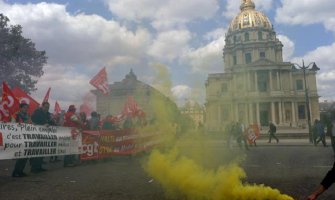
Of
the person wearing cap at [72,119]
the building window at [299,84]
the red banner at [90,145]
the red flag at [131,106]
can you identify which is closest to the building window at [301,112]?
the building window at [299,84]

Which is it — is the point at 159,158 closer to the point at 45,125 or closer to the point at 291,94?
the point at 45,125

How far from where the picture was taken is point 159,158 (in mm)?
7281

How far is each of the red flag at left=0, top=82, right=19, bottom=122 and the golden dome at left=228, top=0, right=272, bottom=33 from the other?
89.8 m

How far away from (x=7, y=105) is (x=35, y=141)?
7.10 feet

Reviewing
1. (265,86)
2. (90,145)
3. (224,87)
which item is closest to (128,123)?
(90,145)

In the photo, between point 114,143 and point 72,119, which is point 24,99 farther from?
point 114,143

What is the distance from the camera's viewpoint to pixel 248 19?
95812 millimetres

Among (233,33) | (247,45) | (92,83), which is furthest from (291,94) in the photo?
(92,83)

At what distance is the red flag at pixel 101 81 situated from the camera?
18.9 m

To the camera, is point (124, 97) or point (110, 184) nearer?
point (110, 184)

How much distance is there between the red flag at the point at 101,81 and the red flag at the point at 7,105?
7.67 meters

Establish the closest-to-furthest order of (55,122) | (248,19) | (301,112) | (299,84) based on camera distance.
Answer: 1. (55,122)
2. (301,112)
3. (299,84)
4. (248,19)

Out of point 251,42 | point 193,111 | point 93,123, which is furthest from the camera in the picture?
point 251,42

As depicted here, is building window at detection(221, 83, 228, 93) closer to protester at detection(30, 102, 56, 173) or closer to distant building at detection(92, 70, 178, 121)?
distant building at detection(92, 70, 178, 121)
